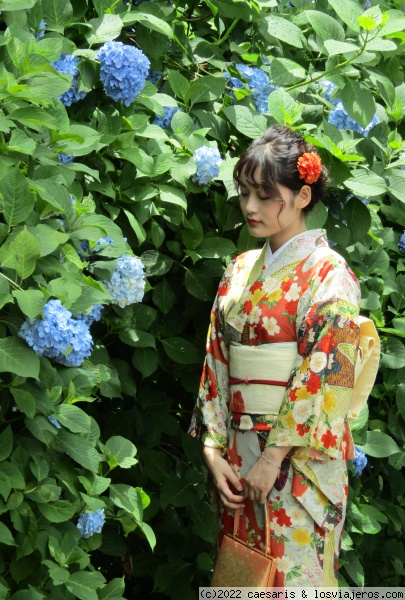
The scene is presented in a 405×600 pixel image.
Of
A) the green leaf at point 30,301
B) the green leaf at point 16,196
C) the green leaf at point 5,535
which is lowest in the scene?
the green leaf at point 5,535

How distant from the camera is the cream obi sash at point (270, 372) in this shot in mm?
2438

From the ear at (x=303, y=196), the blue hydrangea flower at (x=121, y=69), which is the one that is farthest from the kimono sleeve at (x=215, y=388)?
the blue hydrangea flower at (x=121, y=69)

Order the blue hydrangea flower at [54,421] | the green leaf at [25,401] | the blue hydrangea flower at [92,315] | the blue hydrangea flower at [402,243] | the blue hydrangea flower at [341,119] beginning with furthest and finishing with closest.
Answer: the blue hydrangea flower at [402,243] → the blue hydrangea flower at [341,119] → the blue hydrangea flower at [92,315] → the blue hydrangea flower at [54,421] → the green leaf at [25,401]

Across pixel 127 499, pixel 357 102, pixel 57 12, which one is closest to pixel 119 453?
pixel 127 499

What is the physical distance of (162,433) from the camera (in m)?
3.09

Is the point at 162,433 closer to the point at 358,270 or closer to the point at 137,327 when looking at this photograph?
the point at 137,327

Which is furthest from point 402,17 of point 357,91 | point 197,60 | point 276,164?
point 276,164

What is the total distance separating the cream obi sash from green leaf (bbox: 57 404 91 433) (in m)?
0.44

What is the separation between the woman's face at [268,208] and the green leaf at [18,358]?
2.22ft

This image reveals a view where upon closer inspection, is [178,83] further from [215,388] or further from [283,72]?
[215,388]

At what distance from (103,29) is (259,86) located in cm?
54

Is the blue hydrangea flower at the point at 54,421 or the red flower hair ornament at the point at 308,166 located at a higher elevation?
the red flower hair ornament at the point at 308,166

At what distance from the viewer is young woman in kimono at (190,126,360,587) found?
237 cm

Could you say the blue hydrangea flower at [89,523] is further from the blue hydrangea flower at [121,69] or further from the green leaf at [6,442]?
the blue hydrangea flower at [121,69]
